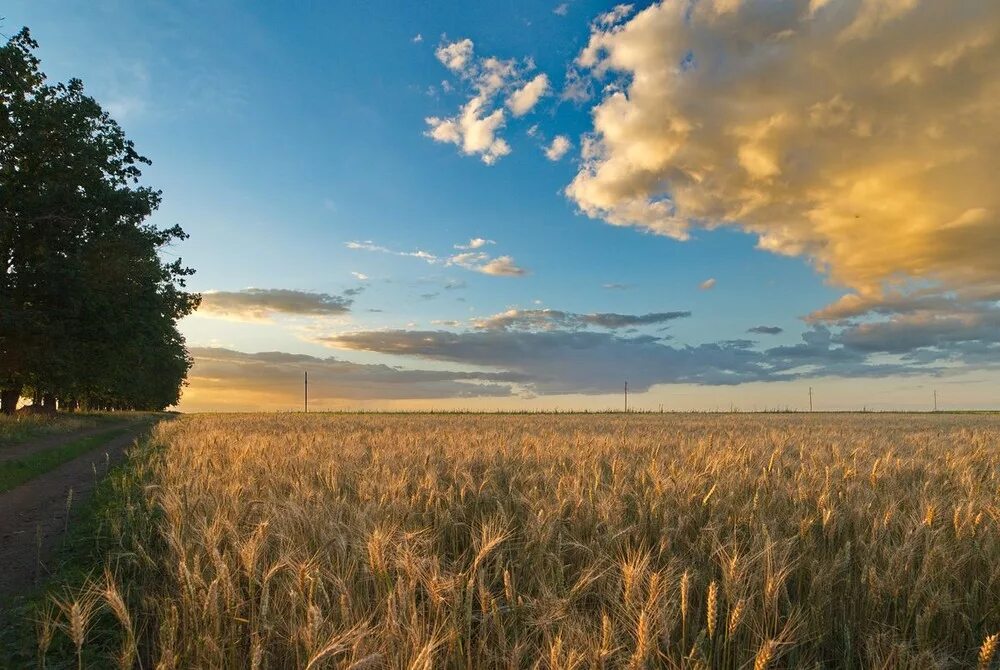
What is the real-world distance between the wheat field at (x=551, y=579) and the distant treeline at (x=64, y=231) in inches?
926

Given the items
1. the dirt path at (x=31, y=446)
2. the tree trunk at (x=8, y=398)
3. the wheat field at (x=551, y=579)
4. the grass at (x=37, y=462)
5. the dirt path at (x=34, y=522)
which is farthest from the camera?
the tree trunk at (x=8, y=398)

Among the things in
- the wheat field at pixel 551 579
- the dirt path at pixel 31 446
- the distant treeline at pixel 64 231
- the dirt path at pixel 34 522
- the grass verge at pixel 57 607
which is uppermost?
the distant treeline at pixel 64 231

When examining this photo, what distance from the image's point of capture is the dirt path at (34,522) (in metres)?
5.71

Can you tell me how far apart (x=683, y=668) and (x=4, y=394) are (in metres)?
50.2

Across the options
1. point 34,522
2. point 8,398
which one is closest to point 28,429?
point 8,398

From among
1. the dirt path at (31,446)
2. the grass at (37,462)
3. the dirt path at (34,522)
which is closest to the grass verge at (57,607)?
the dirt path at (34,522)

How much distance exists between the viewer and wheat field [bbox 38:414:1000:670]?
2.90 metres

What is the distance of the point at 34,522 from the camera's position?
8.62 metres

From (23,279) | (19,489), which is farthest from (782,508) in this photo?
(23,279)

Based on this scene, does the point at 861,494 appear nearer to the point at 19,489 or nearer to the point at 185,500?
the point at 185,500

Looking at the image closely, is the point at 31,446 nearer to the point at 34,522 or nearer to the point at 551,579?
the point at 34,522

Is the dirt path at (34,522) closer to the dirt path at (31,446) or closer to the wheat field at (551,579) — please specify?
the wheat field at (551,579)

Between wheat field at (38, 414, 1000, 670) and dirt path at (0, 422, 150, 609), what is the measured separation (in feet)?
2.49

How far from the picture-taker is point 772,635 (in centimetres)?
326
